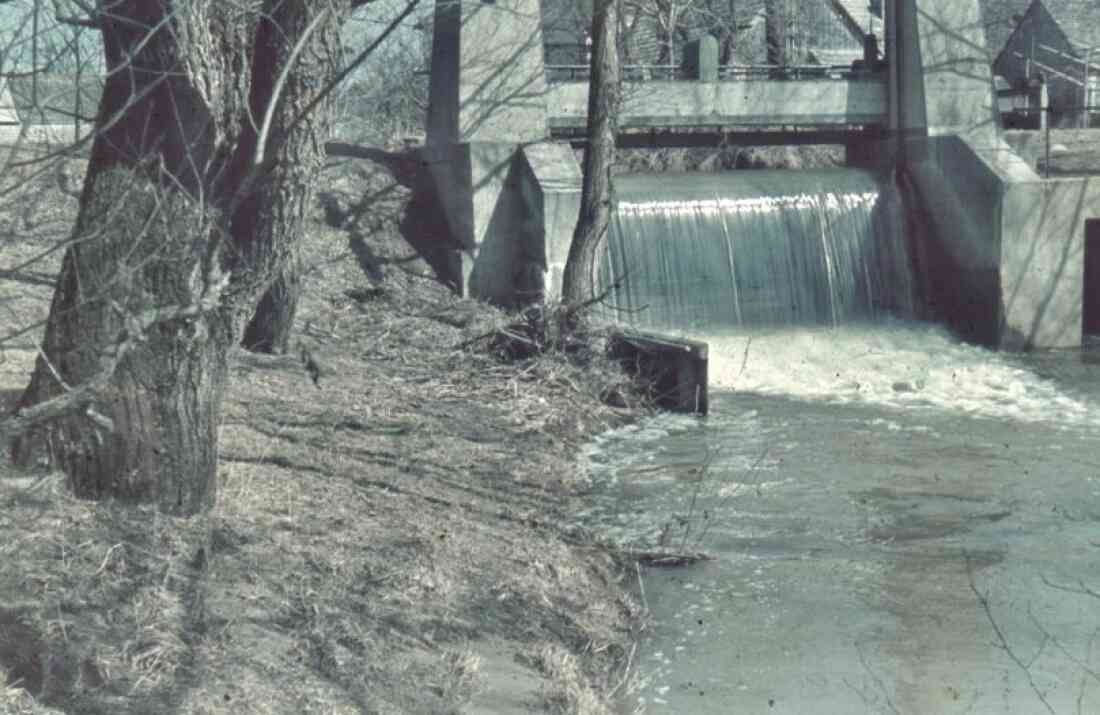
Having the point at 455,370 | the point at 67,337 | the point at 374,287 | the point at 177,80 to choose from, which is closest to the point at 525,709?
the point at 67,337

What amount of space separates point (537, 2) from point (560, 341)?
562cm

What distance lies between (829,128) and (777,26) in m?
11.7

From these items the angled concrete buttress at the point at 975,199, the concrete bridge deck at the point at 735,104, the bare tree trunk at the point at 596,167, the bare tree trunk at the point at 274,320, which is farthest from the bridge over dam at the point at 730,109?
Result: the bare tree trunk at the point at 274,320

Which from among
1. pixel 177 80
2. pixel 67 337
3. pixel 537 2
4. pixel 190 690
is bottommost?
pixel 190 690

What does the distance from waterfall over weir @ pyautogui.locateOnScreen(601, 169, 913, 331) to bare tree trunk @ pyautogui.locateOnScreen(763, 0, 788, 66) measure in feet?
41.0

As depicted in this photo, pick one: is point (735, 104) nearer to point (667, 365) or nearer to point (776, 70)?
point (776, 70)

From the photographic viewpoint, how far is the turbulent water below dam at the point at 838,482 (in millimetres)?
6684

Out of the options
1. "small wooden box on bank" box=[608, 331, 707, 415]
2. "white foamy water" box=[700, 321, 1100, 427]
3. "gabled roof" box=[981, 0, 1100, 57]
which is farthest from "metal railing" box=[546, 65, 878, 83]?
"gabled roof" box=[981, 0, 1100, 57]

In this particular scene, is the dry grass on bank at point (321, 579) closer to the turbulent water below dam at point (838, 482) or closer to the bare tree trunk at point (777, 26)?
the turbulent water below dam at point (838, 482)

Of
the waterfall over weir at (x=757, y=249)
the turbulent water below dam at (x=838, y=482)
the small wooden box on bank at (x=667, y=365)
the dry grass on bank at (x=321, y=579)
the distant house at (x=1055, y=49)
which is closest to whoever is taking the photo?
the dry grass on bank at (x=321, y=579)

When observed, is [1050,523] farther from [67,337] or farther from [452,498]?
[67,337]

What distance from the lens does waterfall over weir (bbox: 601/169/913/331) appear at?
17.0 m

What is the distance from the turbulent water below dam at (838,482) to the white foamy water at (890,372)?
4 cm

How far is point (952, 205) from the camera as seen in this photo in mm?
18234
